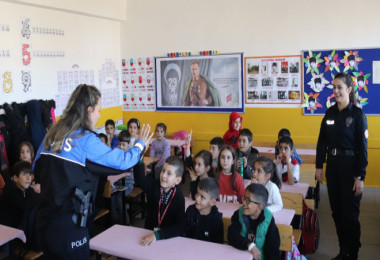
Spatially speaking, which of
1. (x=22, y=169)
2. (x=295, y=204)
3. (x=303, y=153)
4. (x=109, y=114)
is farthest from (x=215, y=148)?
(x=109, y=114)

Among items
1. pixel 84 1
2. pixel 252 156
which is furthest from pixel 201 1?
pixel 252 156

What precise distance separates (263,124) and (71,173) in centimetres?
468

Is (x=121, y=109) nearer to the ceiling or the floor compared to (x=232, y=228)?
nearer to the ceiling

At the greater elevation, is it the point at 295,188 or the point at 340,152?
the point at 340,152

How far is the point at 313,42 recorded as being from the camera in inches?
233

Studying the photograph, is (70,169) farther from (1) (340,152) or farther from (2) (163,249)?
(1) (340,152)

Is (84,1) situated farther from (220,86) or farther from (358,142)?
(358,142)

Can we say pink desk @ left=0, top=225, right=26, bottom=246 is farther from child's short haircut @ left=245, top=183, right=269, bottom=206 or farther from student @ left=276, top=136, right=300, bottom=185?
student @ left=276, top=136, right=300, bottom=185

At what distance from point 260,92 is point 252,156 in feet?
6.67

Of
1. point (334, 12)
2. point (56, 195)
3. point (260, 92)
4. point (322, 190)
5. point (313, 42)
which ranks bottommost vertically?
point (322, 190)

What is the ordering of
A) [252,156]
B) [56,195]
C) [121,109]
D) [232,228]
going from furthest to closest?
[121,109]
[252,156]
[232,228]
[56,195]

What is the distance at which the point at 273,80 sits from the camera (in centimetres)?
623

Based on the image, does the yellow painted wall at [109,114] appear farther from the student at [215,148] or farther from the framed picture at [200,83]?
the student at [215,148]

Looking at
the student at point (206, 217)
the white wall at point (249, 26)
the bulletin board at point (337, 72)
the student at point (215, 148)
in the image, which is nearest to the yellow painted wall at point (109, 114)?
the white wall at point (249, 26)
